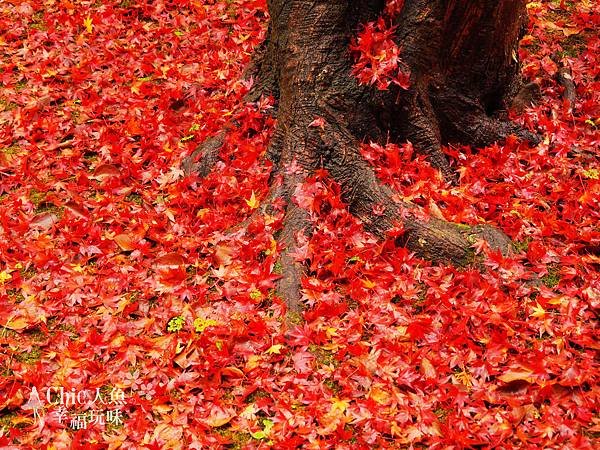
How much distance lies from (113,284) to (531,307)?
2987mm

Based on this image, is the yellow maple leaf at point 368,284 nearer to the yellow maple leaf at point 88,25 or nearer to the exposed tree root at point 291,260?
the exposed tree root at point 291,260

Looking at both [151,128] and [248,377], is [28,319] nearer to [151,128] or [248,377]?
[248,377]

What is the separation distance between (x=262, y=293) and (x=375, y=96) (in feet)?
5.68

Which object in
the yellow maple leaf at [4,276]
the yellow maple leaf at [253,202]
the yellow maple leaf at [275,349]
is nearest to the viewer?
the yellow maple leaf at [275,349]

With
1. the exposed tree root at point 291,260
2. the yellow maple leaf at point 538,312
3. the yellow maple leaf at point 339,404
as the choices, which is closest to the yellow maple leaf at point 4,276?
the exposed tree root at point 291,260

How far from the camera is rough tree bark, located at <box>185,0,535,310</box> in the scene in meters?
4.31

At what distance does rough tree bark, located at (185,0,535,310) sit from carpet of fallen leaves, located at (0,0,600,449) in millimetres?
140

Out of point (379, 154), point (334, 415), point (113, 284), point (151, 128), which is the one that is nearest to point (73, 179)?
point (151, 128)

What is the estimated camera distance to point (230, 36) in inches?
265

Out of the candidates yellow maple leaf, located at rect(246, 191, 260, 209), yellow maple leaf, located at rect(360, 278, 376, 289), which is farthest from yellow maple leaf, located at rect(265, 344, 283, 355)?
yellow maple leaf, located at rect(246, 191, 260, 209)

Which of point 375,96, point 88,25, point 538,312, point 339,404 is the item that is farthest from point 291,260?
point 88,25

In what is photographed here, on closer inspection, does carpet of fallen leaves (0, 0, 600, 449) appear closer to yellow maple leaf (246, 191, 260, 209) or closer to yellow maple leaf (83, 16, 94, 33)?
yellow maple leaf (246, 191, 260, 209)

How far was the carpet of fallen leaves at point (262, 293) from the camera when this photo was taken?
11.3 feet

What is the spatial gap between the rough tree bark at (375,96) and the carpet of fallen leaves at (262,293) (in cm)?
14
